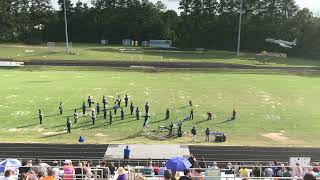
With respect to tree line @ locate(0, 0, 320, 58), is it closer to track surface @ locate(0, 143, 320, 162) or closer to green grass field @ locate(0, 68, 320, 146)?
green grass field @ locate(0, 68, 320, 146)

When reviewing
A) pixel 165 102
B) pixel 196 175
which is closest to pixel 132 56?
pixel 165 102

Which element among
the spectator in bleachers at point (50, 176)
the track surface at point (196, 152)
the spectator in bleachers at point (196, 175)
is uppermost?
the spectator in bleachers at point (50, 176)

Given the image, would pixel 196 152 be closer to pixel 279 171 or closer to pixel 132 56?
pixel 279 171

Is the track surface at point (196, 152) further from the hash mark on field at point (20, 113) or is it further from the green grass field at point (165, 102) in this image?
the hash mark on field at point (20, 113)

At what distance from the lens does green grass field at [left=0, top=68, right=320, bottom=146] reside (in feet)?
103

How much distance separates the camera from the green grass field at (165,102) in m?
31.3

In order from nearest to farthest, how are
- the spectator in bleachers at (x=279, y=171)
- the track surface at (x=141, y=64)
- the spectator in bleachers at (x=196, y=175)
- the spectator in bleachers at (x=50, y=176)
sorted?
the spectator in bleachers at (x=50, y=176) < the spectator in bleachers at (x=196, y=175) < the spectator in bleachers at (x=279, y=171) < the track surface at (x=141, y=64)

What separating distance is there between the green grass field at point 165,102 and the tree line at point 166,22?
37620 mm

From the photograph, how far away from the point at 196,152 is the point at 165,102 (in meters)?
14.6

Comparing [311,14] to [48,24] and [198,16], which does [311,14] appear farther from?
[48,24]

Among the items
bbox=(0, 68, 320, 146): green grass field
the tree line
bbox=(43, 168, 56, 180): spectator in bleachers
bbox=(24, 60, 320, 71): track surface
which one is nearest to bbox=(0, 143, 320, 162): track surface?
bbox=(0, 68, 320, 146): green grass field

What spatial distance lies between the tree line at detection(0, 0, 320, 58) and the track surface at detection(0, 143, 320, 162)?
71.1m

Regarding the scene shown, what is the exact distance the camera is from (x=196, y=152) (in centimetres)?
2755

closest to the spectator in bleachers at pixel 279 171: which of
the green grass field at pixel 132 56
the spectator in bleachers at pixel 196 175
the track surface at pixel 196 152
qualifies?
the spectator in bleachers at pixel 196 175
